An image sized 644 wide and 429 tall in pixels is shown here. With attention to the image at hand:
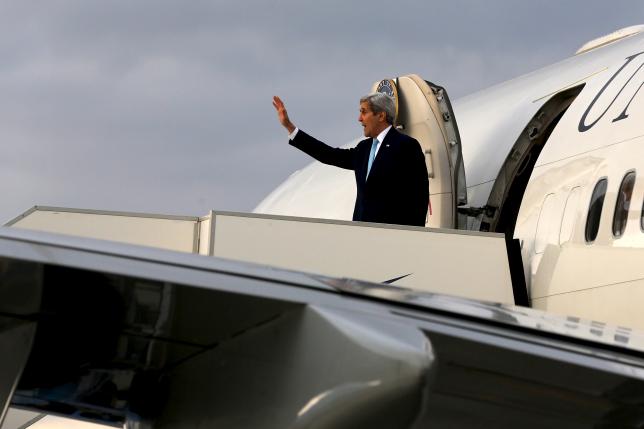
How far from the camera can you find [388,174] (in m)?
8.17

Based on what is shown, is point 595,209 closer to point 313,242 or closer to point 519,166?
point 519,166

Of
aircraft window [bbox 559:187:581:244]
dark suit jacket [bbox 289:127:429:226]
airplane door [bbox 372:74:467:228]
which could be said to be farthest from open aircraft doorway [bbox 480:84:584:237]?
aircraft window [bbox 559:187:581:244]

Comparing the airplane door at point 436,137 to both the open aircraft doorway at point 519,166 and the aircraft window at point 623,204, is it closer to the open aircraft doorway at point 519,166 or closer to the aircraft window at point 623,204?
the open aircraft doorway at point 519,166

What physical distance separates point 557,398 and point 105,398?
163cm

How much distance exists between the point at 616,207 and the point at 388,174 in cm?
186

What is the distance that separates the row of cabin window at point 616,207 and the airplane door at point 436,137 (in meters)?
1.74

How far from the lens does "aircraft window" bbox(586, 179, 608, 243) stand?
7.04 meters

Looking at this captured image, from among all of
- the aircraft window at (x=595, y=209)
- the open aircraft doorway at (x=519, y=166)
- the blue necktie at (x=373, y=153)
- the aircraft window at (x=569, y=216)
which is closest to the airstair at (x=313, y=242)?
the aircraft window at (x=569, y=216)

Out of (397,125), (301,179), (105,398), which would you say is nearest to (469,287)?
(397,125)

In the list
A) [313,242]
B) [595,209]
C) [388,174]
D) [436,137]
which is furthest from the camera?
[436,137]

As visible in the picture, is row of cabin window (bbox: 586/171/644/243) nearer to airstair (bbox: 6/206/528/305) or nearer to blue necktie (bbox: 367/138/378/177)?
airstair (bbox: 6/206/528/305)

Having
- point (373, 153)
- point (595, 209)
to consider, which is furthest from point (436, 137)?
point (595, 209)

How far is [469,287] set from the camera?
7.13 meters

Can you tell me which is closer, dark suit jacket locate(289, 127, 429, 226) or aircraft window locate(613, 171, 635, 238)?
aircraft window locate(613, 171, 635, 238)
